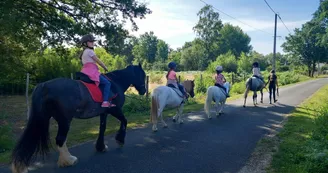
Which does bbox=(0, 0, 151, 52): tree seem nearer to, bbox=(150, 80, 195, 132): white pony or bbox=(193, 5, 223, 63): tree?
bbox=(150, 80, 195, 132): white pony

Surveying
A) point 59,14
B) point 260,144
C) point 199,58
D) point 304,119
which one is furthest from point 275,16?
point 199,58

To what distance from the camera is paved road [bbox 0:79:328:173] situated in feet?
17.5

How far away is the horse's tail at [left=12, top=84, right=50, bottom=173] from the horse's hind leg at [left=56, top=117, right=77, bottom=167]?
0.74 ft

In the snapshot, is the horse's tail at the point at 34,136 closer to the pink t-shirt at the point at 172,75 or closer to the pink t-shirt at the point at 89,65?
the pink t-shirt at the point at 89,65

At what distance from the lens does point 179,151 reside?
257 inches

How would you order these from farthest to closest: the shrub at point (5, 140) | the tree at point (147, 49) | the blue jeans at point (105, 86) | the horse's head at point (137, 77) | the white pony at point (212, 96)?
the tree at point (147, 49) → the white pony at point (212, 96) → the horse's head at point (137, 77) → the shrub at point (5, 140) → the blue jeans at point (105, 86)

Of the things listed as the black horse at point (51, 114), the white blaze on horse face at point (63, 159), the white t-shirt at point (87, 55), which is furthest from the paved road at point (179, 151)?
the white t-shirt at point (87, 55)

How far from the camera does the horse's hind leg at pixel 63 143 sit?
17.1 feet

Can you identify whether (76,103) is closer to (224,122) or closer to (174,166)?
(174,166)

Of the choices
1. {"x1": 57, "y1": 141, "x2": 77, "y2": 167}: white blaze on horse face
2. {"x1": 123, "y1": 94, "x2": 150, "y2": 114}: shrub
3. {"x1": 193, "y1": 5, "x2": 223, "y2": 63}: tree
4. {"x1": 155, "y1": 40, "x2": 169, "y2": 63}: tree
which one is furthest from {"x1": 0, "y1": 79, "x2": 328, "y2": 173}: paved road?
{"x1": 155, "y1": 40, "x2": 169, "y2": 63}: tree

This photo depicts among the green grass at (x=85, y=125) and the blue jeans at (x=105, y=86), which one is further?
the green grass at (x=85, y=125)

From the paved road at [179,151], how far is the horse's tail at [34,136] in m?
0.53

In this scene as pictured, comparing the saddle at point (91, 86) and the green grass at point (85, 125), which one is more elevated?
the saddle at point (91, 86)

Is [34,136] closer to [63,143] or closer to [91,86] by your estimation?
[63,143]
